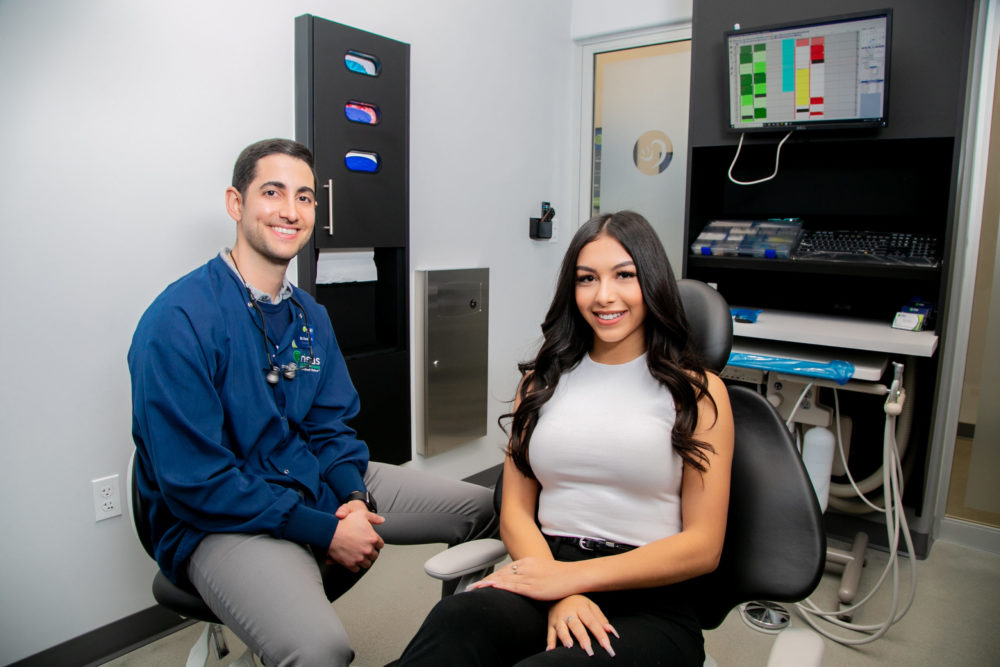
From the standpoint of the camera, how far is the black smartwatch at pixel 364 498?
1552mm

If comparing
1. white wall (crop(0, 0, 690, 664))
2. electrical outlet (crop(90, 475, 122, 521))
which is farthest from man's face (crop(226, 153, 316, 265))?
electrical outlet (crop(90, 475, 122, 521))

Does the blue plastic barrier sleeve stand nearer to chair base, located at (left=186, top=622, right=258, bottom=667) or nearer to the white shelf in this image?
the white shelf

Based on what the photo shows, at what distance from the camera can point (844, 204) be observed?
267 cm

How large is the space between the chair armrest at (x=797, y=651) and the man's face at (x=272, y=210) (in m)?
1.22

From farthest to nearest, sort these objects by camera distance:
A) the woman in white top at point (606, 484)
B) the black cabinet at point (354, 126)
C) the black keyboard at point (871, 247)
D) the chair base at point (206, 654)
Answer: the black keyboard at point (871, 247)
the black cabinet at point (354, 126)
the chair base at point (206, 654)
the woman in white top at point (606, 484)

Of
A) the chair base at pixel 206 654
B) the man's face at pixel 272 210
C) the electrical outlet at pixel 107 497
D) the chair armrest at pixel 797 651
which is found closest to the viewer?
the chair armrest at pixel 797 651

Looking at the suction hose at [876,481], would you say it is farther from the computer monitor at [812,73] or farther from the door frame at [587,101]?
the door frame at [587,101]

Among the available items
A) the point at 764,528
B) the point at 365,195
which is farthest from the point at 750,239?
the point at 764,528

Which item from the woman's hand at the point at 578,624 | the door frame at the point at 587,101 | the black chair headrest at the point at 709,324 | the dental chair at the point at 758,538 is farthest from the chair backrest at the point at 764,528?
the door frame at the point at 587,101

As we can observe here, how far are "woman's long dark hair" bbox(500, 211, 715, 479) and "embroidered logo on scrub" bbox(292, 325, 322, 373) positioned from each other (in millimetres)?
529

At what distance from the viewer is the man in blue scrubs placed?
126 cm

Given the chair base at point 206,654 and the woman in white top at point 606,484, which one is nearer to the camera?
the woman in white top at point 606,484

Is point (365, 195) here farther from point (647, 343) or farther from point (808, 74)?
point (808, 74)

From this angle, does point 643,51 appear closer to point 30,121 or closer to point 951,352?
point 951,352
